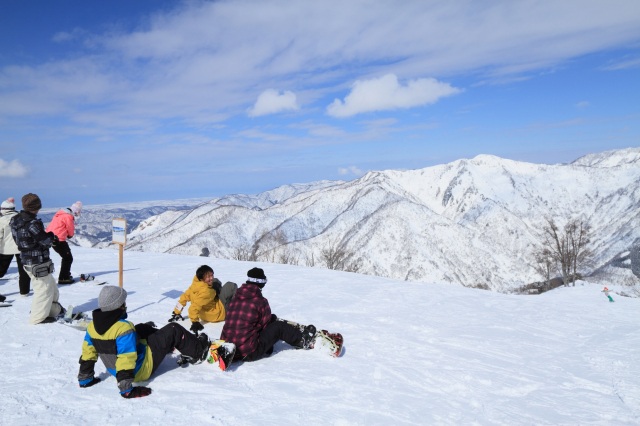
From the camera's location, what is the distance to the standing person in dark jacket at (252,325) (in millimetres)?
Result: 6059

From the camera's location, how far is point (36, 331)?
23.5ft

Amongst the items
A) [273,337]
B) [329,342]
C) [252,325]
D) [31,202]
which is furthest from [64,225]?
[329,342]

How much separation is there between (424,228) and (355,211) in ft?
156

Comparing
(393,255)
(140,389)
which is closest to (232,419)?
(140,389)

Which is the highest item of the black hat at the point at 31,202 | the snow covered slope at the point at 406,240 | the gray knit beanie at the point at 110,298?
the black hat at the point at 31,202

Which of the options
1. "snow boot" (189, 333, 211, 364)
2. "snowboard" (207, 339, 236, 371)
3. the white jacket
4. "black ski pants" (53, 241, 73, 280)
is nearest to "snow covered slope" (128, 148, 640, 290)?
"black ski pants" (53, 241, 73, 280)

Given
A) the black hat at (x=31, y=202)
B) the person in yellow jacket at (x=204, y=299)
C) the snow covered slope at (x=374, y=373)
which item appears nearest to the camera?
the snow covered slope at (x=374, y=373)

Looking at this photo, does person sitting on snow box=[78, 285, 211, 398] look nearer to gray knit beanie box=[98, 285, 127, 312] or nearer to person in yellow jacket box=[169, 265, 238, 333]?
gray knit beanie box=[98, 285, 127, 312]

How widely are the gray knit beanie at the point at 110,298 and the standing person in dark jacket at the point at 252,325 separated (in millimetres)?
1724

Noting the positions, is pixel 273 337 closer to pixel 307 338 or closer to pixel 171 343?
pixel 307 338

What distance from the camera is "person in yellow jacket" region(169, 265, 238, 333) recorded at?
7.66 meters

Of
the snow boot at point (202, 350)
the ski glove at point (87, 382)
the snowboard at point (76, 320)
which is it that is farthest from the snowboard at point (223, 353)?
the snowboard at point (76, 320)

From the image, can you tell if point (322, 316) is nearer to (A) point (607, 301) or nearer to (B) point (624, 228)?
(A) point (607, 301)

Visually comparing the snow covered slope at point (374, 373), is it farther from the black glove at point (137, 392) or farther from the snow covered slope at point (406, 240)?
the snow covered slope at point (406, 240)
